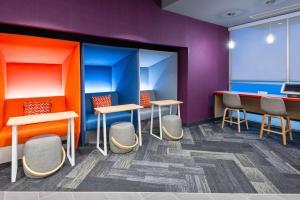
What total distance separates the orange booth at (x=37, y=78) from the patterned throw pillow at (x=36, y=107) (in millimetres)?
74

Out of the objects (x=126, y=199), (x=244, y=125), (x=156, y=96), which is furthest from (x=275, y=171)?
(x=156, y=96)

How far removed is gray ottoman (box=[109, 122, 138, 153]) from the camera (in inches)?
124

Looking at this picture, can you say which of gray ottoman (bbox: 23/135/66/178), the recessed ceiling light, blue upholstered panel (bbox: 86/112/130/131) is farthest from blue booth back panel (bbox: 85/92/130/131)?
the recessed ceiling light

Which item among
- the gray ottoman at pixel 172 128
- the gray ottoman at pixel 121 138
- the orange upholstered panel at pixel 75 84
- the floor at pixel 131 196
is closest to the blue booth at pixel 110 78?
the orange upholstered panel at pixel 75 84

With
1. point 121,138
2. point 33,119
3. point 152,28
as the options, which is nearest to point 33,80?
point 33,119

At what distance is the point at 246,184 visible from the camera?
90.3 inches

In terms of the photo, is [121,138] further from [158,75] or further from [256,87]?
[256,87]

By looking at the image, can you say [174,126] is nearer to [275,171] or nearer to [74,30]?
[275,171]

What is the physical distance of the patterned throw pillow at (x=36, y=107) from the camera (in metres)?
3.30

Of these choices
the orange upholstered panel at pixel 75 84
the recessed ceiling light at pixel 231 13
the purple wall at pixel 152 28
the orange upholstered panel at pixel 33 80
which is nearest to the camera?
the purple wall at pixel 152 28

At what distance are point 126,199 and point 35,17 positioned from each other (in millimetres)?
2675

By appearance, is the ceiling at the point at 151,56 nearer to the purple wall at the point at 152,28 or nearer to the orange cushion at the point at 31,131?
the purple wall at the point at 152,28

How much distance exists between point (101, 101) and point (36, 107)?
3.96 feet

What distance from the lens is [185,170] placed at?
104 inches
